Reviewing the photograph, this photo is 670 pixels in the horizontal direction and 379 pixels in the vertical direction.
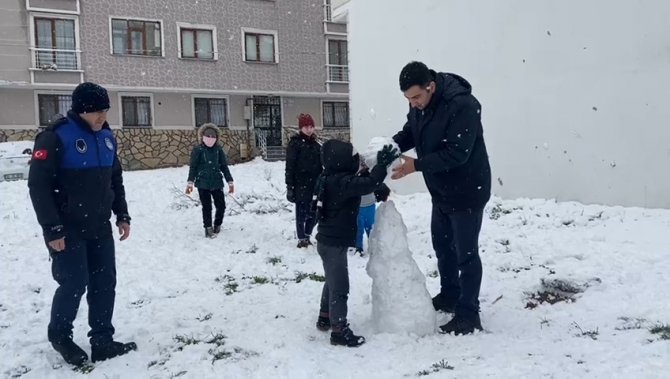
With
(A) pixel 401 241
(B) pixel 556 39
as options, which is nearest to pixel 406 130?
(A) pixel 401 241

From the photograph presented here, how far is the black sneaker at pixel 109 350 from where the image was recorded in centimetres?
378

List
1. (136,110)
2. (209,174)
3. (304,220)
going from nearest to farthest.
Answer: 1. (304,220)
2. (209,174)
3. (136,110)

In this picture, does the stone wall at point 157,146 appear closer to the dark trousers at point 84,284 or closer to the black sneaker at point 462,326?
the dark trousers at point 84,284

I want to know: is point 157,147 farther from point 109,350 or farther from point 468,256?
point 468,256

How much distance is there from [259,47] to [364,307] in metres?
22.4

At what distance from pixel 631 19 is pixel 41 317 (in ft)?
25.0

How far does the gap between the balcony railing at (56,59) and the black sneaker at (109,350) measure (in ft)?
69.3

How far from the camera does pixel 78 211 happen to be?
368 centimetres

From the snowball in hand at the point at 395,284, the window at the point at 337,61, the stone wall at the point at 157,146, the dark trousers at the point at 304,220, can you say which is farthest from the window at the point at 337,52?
the snowball in hand at the point at 395,284

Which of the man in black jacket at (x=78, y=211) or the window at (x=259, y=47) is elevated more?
the window at (x=259, y=47)

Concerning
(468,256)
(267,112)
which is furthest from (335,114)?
(468,256)

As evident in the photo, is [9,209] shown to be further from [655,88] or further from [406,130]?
[655,88]

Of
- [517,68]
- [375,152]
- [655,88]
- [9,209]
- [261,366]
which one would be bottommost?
[261,366]

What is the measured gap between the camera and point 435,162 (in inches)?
149
